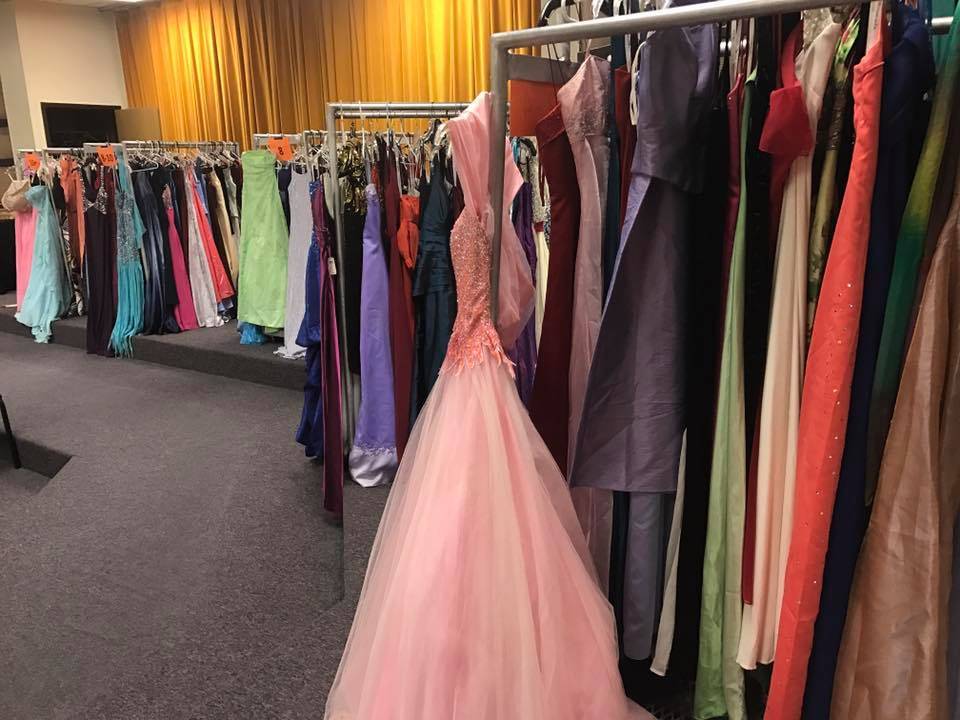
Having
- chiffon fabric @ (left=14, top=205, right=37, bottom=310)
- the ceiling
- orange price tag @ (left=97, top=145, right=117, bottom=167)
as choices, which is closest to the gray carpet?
orange price tag @ (left=97, top=145, right=117, bottom=167)

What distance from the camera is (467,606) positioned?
3.16 feet

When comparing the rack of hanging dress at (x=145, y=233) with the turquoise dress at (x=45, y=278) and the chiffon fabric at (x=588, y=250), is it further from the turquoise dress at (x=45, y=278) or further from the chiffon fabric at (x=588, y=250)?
the chiffon fabric at (x=588, y=250)

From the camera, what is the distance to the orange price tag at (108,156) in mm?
4172

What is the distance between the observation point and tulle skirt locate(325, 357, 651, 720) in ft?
3.16

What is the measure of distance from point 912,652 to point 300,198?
3187mm

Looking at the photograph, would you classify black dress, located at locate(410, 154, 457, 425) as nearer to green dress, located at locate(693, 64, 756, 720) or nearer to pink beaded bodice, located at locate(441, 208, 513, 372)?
pink beaded bodice, located at locate(441, 208, 513, 372)

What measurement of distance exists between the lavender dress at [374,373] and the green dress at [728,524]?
4.22 ft

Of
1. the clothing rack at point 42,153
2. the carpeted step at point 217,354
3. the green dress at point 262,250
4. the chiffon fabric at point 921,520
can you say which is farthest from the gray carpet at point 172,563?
the clothing rack at point 42,153

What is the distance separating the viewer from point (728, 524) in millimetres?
969

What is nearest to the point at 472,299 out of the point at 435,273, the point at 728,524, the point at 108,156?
the point at 728,524

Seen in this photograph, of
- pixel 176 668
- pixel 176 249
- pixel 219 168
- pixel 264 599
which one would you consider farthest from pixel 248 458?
pixel 219 168

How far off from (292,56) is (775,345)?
6.01 metres

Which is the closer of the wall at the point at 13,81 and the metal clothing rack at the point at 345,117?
the metal clothing rack at the point at 345,117

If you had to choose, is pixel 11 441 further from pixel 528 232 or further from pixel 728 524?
pixel 728 524
